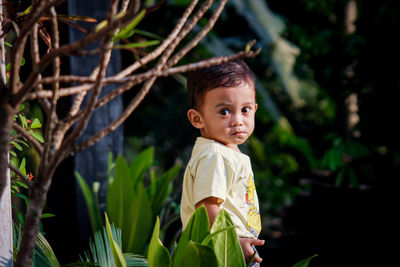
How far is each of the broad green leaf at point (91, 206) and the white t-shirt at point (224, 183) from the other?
983 mm

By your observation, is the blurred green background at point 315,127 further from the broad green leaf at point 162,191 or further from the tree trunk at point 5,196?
the tree trunk at point 5,196

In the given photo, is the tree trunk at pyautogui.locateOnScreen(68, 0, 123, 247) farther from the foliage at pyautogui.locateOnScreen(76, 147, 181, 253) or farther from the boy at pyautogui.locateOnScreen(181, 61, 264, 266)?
the boy at pyautogui.locateOnScreen(181, 61, 264, 266)

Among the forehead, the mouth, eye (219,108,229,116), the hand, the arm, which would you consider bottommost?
the hand

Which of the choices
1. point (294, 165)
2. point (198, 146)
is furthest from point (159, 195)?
point (294, 165)

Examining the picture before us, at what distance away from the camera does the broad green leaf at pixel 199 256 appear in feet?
4.17

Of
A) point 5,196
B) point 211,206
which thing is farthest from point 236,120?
point 5,196

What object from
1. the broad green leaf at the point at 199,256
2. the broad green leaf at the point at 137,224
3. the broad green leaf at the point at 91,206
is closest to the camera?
the broad green leaf at the point at 199,256

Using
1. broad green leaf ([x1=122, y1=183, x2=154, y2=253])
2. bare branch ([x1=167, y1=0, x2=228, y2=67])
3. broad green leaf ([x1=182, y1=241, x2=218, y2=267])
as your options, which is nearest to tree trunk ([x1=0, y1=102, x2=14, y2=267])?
bare branch ([x1=167, y1=0, x2=228, y2=67])

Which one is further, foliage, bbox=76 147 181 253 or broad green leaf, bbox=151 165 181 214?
broad green leaf, bbox=151 165 181 214

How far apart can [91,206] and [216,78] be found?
1.30 metres

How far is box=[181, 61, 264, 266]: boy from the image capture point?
1457 millimetres

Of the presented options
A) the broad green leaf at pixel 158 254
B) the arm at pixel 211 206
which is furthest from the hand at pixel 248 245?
the broad green leaf at pixel 158 254

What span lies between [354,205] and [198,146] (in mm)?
2402

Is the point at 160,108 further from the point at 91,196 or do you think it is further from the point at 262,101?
the point at 91,196
